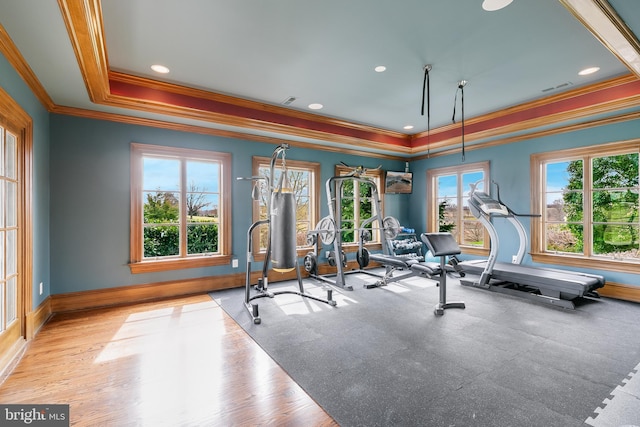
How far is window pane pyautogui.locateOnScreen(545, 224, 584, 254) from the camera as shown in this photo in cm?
468

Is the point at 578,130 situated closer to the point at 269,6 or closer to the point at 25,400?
the point at 269,6

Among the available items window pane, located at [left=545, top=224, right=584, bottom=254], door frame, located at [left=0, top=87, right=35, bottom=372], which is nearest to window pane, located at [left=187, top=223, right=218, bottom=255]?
door frame, located at [left=0, top=87, right=35, bottom=372]

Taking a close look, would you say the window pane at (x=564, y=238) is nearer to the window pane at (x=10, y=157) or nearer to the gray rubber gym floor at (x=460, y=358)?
the gray rubber gym floor at (x=460, y=358)

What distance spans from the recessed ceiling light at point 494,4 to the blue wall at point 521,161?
3284mm

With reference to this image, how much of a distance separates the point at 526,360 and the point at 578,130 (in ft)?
12.8

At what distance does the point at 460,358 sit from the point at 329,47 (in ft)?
10.2

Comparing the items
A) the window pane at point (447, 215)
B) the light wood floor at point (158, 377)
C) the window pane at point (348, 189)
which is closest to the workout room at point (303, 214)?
the light wood floor at point (158, 377)

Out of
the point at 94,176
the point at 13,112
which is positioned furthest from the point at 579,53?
the point at 94,176

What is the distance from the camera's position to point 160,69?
342cm

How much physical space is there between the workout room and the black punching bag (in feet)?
0.11

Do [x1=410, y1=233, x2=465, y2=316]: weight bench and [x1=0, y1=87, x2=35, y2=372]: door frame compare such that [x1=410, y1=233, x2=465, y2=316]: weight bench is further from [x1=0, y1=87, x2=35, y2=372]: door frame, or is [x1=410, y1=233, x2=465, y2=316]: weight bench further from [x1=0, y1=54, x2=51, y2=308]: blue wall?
[x1=0, y1=54, x2=51, y2=308]: blue wall

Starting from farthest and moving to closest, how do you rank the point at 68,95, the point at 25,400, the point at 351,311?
the point at 351,311, the point at 68,95, the point at 25,400

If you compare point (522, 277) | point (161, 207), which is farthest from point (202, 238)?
point (522, 277)

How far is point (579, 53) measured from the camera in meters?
3.07
